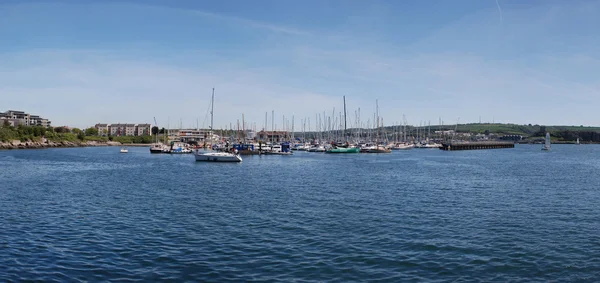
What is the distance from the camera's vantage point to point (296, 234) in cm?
2400

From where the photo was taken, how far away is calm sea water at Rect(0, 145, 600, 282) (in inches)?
696

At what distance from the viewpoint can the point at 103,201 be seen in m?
35.3

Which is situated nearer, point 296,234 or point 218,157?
point 296,234

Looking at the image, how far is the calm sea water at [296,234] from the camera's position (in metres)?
17.7

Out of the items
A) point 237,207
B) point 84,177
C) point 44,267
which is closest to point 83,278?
point 44,267

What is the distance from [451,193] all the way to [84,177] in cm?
4379

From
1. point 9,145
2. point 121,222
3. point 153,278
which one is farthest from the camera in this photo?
A: point 9,145

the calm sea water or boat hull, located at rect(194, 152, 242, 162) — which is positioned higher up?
boat hull, located at rect(194, 152, 242, 162)

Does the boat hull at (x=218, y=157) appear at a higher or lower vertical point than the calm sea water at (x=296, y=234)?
higher

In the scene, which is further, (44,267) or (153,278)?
(44,267)

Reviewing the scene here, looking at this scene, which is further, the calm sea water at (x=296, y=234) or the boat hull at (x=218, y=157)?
the boat hull at (x=218, y=157)

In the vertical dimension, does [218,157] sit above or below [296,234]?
above

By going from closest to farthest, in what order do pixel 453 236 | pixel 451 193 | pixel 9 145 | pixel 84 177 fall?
pixel 453 236 → pixel 451 193 → pixel 84 177 → pixel 9 145

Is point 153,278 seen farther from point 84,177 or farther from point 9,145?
point 9,145
